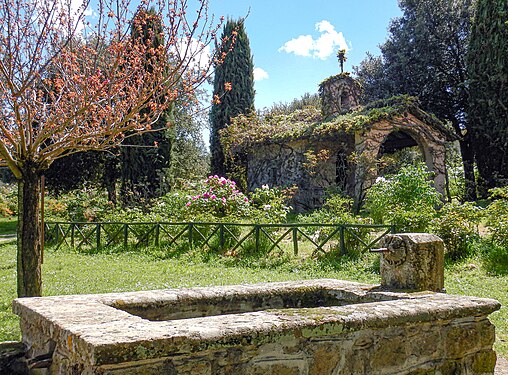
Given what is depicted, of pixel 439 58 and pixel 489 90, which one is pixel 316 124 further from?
pixel 439 58

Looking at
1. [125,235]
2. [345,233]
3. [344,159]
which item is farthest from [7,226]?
[345,233]

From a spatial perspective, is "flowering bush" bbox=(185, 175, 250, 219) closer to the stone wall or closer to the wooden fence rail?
the wooden fence rail

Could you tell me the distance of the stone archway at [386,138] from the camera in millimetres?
14875

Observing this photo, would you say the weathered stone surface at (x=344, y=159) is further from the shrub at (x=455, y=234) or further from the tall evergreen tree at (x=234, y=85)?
the tall evergreen tree at (x=234, y=85)

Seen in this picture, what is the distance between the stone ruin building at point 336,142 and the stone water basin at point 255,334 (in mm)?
11334

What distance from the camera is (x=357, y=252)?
952cm

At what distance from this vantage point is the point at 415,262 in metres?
4.09

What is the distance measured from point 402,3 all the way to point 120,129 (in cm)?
2206

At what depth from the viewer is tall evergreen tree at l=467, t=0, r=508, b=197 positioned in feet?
58.7

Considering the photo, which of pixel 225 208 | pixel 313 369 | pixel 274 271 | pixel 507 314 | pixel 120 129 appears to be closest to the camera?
pixel 313 369

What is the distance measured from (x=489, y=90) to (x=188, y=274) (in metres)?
14.7

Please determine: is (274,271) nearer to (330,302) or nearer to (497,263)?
(497,263)

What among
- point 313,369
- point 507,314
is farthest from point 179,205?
point 313,369

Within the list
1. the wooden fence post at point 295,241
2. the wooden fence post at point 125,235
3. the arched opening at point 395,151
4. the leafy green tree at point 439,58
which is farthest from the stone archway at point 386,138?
the wooden fence post at point 125,235
